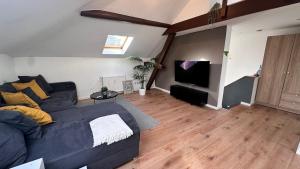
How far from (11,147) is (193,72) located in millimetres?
3984

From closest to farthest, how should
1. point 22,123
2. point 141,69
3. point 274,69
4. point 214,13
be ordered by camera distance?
point 22,123 < point 214,13 < point 274,69 < point 141,69

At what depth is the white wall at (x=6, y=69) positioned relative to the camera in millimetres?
2949

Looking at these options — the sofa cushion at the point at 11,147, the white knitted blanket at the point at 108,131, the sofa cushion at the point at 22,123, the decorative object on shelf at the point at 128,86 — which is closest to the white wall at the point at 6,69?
the sofa cushion at the point at 22,123

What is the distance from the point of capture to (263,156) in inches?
78.2

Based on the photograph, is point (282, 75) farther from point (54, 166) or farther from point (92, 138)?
point (54, 166)

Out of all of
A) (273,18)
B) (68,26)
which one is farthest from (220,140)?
(68,26)

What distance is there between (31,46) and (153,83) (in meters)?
4.25

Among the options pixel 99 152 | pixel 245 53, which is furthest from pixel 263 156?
pixel 245 53

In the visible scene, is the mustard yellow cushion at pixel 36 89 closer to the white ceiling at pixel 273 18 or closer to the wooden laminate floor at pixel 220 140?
the wooden laminate floor at pixel 220 140

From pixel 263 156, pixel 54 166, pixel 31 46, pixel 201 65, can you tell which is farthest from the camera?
pixel 201 65

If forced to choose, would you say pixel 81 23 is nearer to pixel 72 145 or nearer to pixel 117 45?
pixel 117 45

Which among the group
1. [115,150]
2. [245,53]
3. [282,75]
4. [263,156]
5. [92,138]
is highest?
[245,53]

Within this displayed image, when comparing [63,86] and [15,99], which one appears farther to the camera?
[63,86]

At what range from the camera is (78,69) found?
4.37m
